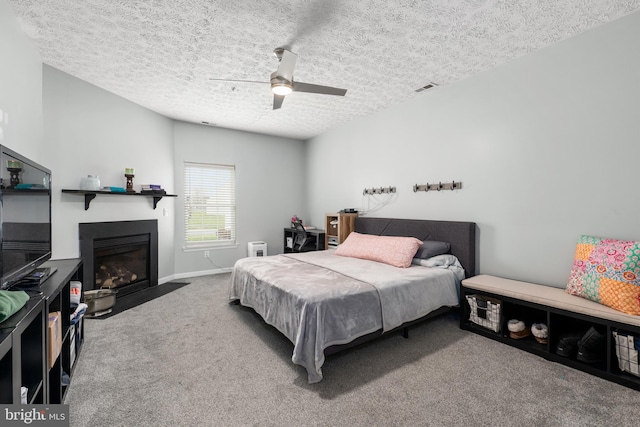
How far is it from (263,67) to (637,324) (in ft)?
12.1

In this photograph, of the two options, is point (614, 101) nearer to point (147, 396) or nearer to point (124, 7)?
point (124, 7)

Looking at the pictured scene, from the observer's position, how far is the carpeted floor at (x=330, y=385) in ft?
5.44


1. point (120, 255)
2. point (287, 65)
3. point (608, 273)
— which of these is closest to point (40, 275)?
point (287, 65)

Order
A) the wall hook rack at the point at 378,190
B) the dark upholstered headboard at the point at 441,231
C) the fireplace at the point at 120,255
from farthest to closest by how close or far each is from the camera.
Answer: the wall hook rack at the point at 378,190, the fireplace at the point at 120,255, the dark upholstered headboard at the point at 441,231

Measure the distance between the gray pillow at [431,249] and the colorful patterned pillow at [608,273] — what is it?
1139 millimetres

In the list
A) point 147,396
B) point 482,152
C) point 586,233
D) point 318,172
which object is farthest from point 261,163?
point 586,233

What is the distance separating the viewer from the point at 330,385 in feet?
6.43

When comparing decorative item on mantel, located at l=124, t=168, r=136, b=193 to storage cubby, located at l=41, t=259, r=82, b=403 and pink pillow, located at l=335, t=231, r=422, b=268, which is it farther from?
pink pillow, located at l=335, t=231, r=422, b=268

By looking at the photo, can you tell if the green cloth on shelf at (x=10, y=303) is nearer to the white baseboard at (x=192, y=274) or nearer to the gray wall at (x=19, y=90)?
the gray wall at (x=19, y=90)

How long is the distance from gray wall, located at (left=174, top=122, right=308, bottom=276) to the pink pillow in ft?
7.72

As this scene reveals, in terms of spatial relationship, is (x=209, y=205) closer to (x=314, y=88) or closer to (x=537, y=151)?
(x=314, y=88)

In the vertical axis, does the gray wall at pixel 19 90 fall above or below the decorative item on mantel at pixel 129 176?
above

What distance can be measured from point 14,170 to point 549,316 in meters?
3.74

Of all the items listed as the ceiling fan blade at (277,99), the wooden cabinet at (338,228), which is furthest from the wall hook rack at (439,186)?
the ceiling fan blade at (277,99)
